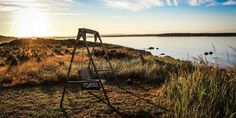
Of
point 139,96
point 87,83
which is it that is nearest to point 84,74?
point 87,83

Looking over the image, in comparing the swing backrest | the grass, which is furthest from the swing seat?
the grass

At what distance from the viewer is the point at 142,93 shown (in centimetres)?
865

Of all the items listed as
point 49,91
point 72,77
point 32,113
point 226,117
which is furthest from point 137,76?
point 226,117

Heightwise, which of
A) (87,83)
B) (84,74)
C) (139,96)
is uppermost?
(84,74)

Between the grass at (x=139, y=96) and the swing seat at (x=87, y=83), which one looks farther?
the swing seat at (x=87, y=83)

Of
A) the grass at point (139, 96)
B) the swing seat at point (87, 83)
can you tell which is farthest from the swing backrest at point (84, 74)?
the grass at point (139, 96)

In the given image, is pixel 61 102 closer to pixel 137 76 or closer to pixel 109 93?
pixel 109 93

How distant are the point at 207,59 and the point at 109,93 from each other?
323cm

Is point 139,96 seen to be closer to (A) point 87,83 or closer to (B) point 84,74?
(A) point 87,83

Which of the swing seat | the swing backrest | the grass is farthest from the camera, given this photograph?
the swing backrest

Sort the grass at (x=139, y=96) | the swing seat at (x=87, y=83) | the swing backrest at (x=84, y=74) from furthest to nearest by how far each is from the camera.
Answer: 1. the swing backrest at (x=84, y=74)
2. the swing seat at (x=87, y=83)
3. the grass at (x=139, y=96)

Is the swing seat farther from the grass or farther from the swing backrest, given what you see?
the grass

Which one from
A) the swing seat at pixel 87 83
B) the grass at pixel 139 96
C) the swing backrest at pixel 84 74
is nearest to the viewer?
the grass at pixel 139 96

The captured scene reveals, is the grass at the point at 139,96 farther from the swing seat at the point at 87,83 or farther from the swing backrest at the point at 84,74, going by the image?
the swing backrest at the point at 84,74
